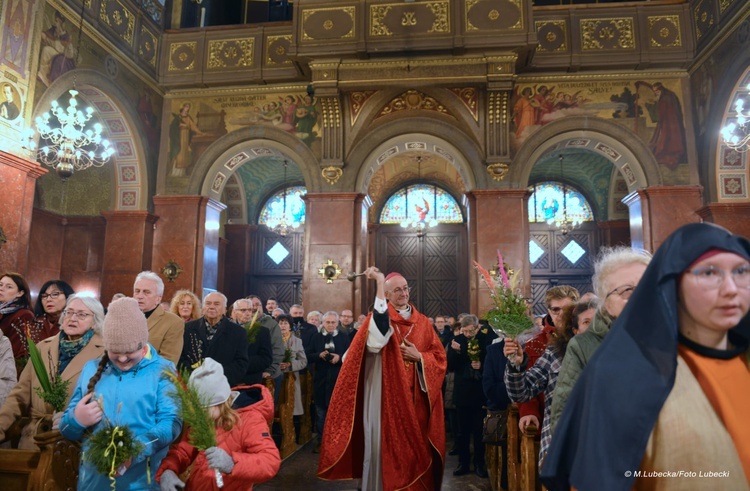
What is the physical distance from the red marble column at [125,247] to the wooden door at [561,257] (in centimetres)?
1077

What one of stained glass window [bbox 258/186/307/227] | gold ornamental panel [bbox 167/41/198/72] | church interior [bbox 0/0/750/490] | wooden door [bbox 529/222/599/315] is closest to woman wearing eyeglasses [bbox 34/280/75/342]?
church interior [bbox 0/0/750/490]

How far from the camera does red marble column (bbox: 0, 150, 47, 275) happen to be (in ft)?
26.2

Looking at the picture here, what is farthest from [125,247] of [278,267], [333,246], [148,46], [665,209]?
[665,209]

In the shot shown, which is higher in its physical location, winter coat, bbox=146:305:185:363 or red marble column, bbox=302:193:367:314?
red marble column, bbox=302:193:367:314

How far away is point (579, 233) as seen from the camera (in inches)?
648

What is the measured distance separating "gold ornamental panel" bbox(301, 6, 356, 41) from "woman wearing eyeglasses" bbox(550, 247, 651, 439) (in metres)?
9.98

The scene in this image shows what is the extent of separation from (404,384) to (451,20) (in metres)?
8.83

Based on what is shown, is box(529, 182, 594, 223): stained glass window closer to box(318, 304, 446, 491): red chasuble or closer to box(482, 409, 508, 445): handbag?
box(482, 409, 508, 445): handbag

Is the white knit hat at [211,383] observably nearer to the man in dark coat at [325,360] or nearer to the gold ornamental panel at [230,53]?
the man in dark coat at [325,360]

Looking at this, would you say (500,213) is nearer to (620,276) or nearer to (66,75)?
(66,75)

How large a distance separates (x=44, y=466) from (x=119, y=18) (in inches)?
421

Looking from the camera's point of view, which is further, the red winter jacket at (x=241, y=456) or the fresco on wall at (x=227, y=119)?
the fresco on wall at (x=227, y=119)

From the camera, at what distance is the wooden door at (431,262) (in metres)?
16.6

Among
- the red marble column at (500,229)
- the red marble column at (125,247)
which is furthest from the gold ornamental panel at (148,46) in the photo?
the red marble column at (500,229)
